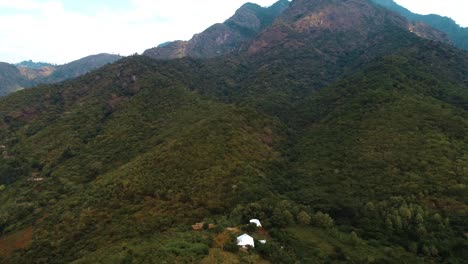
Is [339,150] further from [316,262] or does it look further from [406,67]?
[406,67]

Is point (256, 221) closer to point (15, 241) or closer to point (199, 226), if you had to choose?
point (199, 226)

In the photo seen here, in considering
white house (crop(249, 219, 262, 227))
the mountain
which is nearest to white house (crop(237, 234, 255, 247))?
the mountain

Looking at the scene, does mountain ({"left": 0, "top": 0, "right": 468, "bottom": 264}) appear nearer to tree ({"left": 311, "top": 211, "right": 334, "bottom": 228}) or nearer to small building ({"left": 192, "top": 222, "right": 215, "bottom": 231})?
tree ({"left": 311, "top": 211, "right": 334, "bottom": 228})

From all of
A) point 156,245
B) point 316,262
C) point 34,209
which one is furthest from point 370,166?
point 34,209

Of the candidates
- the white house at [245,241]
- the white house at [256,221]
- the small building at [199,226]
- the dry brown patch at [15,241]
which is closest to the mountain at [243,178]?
the dry brown patch at [15,241]

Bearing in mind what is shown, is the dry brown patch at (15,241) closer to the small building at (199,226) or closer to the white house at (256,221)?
the small building at (199,226)

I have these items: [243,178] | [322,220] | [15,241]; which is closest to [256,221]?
[322,220]
